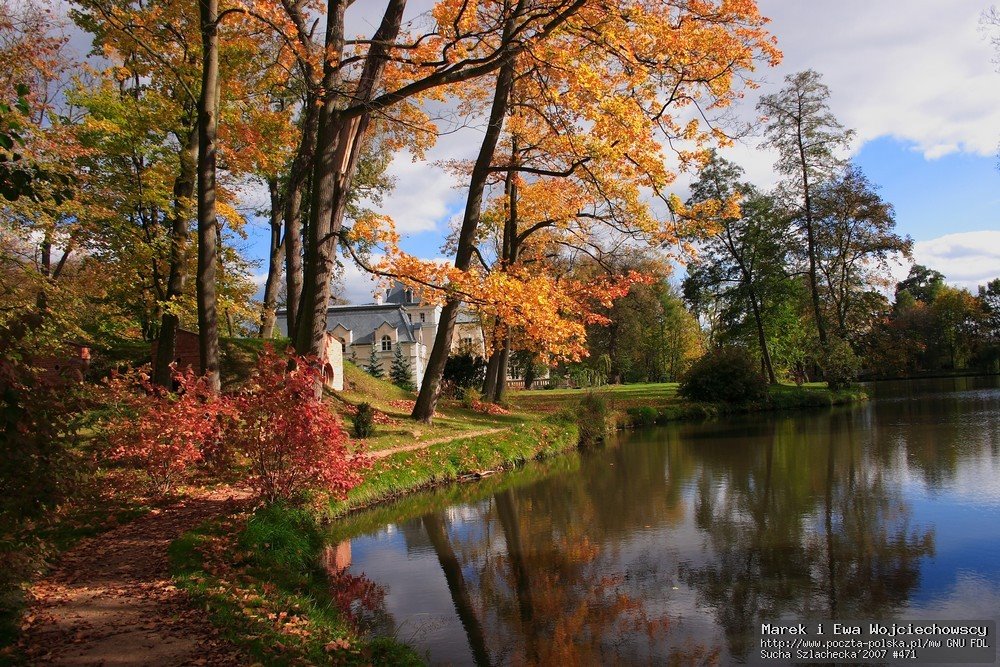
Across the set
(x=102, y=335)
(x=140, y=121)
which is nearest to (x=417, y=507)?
(x=140, y=121)

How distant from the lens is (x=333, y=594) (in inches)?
273

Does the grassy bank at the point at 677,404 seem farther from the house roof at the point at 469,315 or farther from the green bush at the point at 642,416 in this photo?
the house roof at the point at 469,315

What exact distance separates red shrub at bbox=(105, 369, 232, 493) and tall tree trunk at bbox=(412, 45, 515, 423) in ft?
26.3

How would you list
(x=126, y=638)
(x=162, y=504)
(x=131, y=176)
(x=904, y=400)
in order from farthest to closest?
(x=904, y=400)
(x=131, y=176)
(x=162, y=504)
(x=126, y=638)

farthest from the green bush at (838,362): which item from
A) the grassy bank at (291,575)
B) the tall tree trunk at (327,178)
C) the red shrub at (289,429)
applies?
the red shrub at (289,429)

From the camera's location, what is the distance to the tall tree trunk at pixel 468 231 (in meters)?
16.9

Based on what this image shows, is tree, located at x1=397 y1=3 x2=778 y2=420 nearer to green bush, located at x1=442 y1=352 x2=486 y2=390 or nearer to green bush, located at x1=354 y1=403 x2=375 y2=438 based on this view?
green bush, located at x1=354 y1=403 x2=375 y2=438

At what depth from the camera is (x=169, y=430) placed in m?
9.02

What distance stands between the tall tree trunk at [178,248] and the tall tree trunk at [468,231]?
6.04 metres

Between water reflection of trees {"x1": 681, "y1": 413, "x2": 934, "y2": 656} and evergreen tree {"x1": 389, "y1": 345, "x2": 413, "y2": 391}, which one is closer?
water reflection of trees {"x1": 681, "y1": 413, "x2": 934, "y2": 656}

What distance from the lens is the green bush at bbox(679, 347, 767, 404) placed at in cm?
2719

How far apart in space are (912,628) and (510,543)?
4.84m

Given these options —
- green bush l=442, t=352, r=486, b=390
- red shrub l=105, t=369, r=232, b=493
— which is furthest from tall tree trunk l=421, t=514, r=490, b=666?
green bush l=442, t=352, r=486, b=390

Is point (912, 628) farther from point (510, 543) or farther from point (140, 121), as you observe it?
point (140, 121)
